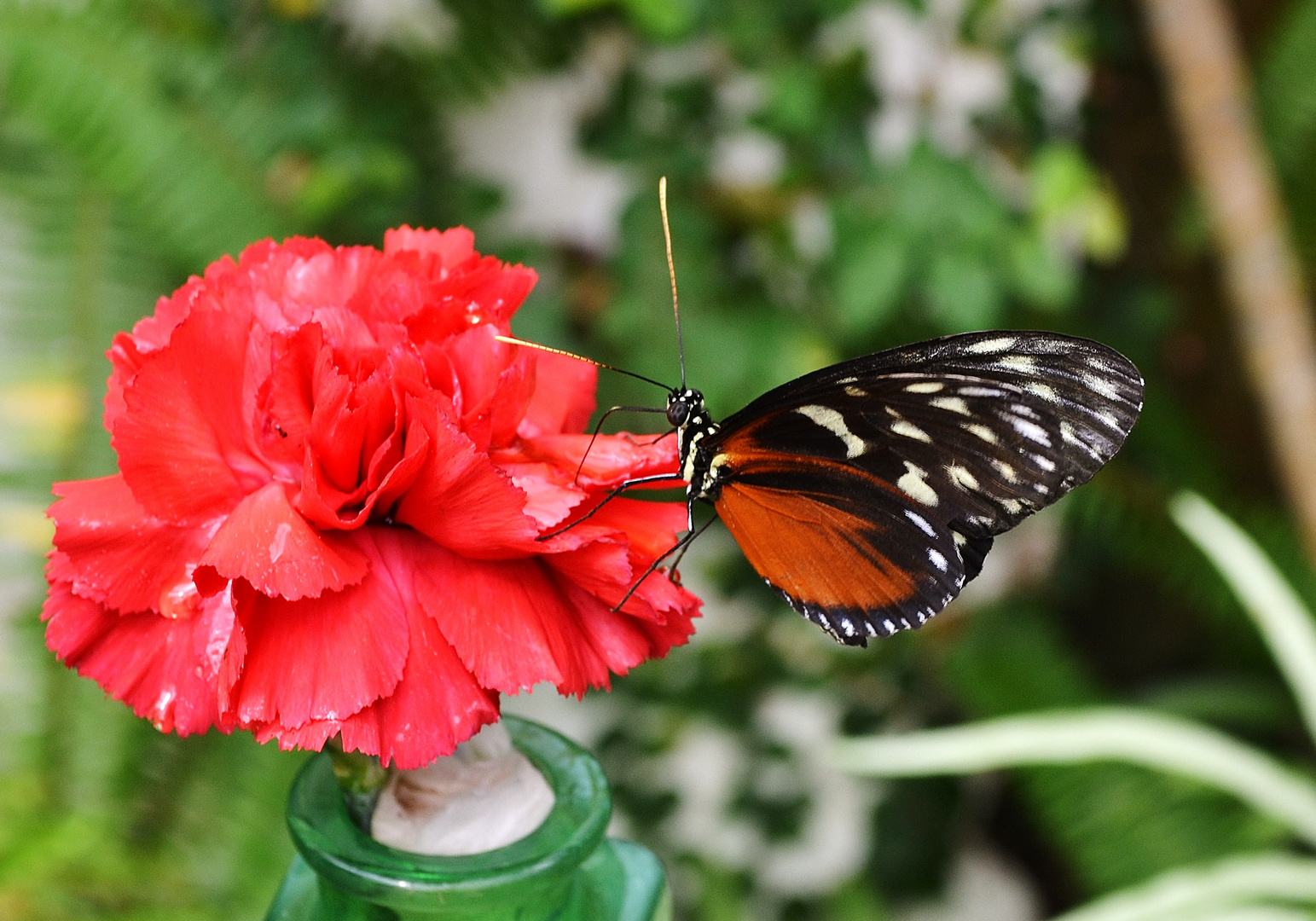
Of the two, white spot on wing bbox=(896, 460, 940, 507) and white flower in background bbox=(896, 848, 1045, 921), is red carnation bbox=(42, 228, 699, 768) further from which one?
white flower in background bbox=(896, 848, 1045, 921)

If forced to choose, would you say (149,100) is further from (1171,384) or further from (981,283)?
(1171,384)

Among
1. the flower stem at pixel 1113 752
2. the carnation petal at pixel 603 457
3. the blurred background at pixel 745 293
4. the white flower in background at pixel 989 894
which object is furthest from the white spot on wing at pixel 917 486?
the white flower in background at pixel 989 894

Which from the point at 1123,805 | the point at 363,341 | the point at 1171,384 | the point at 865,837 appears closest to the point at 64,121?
the point at 363,341

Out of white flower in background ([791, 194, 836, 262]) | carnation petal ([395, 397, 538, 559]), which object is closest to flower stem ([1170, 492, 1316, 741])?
white flower in background ([791, 194, 836, 262])

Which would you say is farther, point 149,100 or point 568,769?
point 149,100

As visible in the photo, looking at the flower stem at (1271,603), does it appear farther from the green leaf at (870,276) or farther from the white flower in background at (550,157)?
the white flower in background at (550,157)

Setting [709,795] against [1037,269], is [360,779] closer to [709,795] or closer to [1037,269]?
[1037,269]
